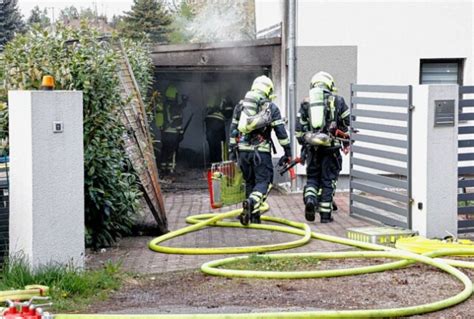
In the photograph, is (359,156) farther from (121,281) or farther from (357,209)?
(121,281)

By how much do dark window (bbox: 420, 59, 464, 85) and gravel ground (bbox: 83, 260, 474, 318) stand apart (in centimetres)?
751

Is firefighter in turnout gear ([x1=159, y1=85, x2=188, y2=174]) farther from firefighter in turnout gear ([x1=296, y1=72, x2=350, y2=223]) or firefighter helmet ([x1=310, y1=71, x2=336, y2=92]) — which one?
firefighter helmet ([x1=310, y1=71, x2=336, y2=92])

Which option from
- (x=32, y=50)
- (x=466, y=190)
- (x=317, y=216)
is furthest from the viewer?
(x=317, y=216)

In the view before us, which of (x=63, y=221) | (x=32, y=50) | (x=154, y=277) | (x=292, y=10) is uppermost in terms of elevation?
(x=292, y=10)

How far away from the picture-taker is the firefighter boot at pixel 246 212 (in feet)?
37.8

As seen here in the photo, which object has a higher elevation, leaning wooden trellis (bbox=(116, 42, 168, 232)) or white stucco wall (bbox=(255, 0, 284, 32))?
white stucco wall (bbox=(255, 0, 284, 32))

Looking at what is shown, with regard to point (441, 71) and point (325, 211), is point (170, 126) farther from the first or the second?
point (325, 211)

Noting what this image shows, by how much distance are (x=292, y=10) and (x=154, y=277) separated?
23.9 feet

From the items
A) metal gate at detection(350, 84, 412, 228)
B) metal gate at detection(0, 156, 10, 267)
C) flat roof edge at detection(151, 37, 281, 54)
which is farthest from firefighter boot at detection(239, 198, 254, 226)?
flat roof edge at detection(151, 37, 281, 54)

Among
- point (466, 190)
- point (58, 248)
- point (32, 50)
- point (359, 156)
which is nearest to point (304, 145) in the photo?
point (359, 156)

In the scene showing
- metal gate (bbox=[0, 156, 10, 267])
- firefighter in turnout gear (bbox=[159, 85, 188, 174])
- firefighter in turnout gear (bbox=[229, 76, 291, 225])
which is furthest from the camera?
firefighter in turnout gear (bbox=[159, 85, 188, 174])

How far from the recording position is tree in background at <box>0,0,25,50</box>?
80.5ft

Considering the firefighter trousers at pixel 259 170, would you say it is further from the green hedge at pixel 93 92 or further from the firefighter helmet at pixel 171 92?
the firefighter helmet at pixel 171 92

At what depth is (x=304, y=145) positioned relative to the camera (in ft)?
40.0
